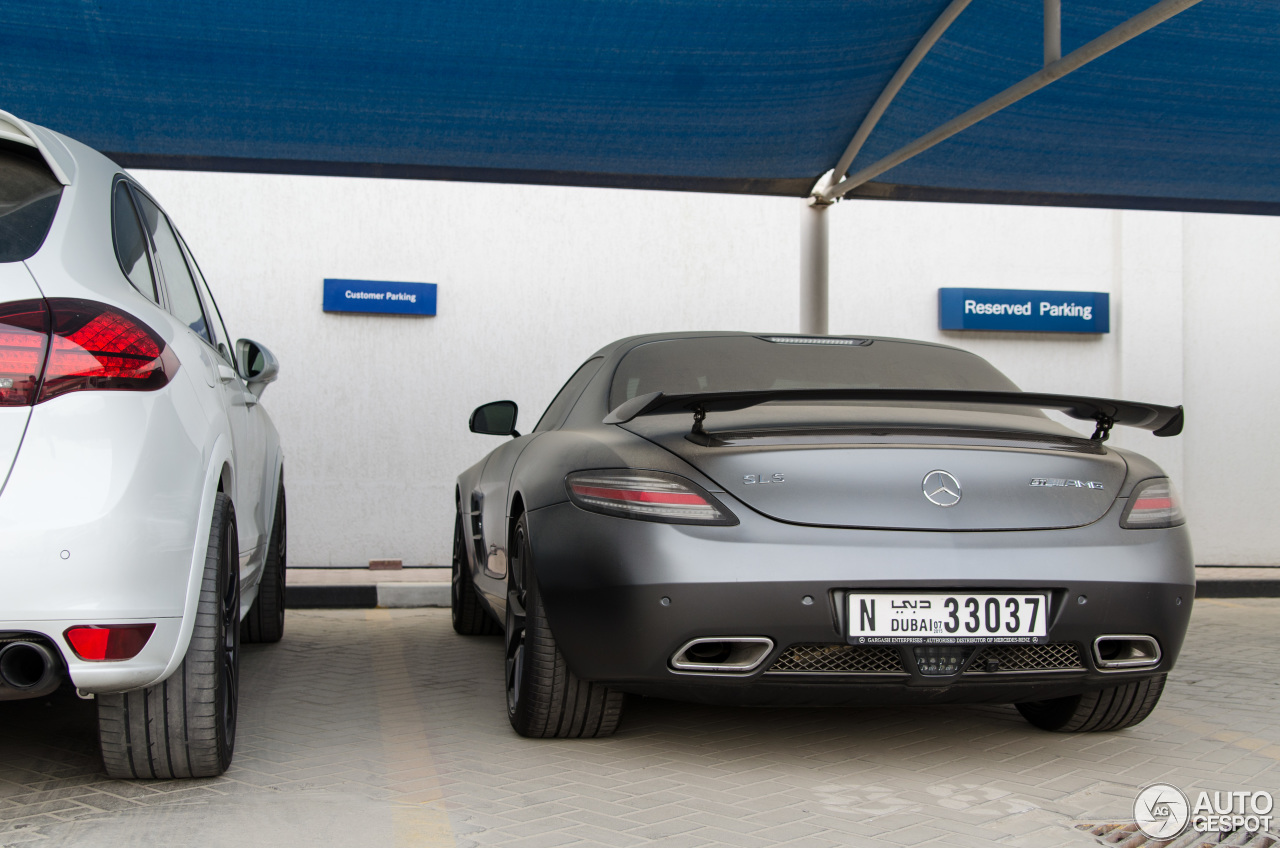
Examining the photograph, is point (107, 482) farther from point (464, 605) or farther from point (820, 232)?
point (820, 232)

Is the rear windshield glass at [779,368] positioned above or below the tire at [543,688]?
above

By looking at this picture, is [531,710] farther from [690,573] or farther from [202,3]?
[202,3]

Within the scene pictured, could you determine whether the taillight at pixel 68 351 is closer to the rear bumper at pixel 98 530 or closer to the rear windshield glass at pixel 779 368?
the rear bumper at pixel 98 530

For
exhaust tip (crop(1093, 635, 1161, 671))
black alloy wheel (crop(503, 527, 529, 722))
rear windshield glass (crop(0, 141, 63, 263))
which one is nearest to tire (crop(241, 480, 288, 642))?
black alloy wheel (crop(503, 527, 529, 722))

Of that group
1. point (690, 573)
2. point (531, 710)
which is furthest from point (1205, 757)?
point (531, 710)

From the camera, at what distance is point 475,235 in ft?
31.0

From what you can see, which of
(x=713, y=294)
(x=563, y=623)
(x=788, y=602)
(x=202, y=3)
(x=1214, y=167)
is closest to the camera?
(x=788, y=602)

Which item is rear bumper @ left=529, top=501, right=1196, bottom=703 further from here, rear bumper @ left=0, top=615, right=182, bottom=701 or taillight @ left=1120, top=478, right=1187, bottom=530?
rear bumper @ left=0, top=615, right=182, bottom=701

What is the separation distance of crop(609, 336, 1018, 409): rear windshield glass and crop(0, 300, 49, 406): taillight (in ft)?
5.82

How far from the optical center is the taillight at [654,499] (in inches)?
117

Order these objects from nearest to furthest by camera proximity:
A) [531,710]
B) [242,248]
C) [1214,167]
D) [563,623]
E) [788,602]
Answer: [788,602] → [563,623] → [531,710] → [1214,167] → [242,248]

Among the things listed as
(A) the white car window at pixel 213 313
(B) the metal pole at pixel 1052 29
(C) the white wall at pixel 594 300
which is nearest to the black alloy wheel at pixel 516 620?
(A) the white car window at pixel 213 313

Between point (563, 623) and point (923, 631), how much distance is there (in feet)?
3.20

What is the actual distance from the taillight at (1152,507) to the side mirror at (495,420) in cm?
267
